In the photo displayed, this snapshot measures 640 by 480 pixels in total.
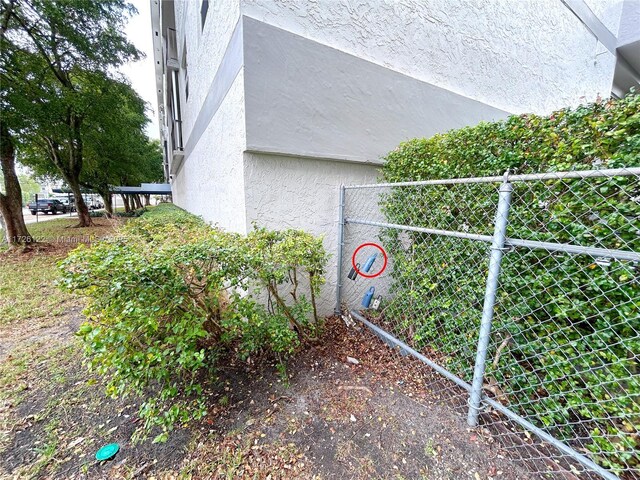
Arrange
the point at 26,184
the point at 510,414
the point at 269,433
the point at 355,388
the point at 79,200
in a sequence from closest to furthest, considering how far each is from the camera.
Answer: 1. the point at 510,414
2. the point at 269,433
3. the point at 355,388
4. the point at 79,200
5. the point at 26,184

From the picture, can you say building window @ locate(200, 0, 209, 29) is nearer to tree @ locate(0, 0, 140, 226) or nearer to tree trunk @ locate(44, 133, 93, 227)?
tree @ locate(0, 0, 140, 226)

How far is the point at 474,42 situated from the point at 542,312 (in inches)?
201

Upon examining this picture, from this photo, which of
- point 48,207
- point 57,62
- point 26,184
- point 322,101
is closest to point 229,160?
point 322,101

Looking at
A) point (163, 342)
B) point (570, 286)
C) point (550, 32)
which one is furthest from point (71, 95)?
point (550, 32)

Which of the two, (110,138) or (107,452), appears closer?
(107,452)

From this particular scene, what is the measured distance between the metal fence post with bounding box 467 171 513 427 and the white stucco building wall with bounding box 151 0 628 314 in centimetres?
173

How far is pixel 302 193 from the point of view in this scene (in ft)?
10.6

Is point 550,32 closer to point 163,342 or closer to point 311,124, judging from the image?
point 311,124

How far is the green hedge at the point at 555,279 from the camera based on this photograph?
1.61 meters

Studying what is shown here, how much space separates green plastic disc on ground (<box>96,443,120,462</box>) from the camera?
5.86 ft

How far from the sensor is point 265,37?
2.80m

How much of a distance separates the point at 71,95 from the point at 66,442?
10827 mm

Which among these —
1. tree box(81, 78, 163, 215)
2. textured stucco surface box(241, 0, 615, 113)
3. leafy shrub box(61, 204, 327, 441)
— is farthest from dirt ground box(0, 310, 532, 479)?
tree box(81, 78, 163, 215)

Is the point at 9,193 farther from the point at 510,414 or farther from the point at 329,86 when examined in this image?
the point at 510,414
